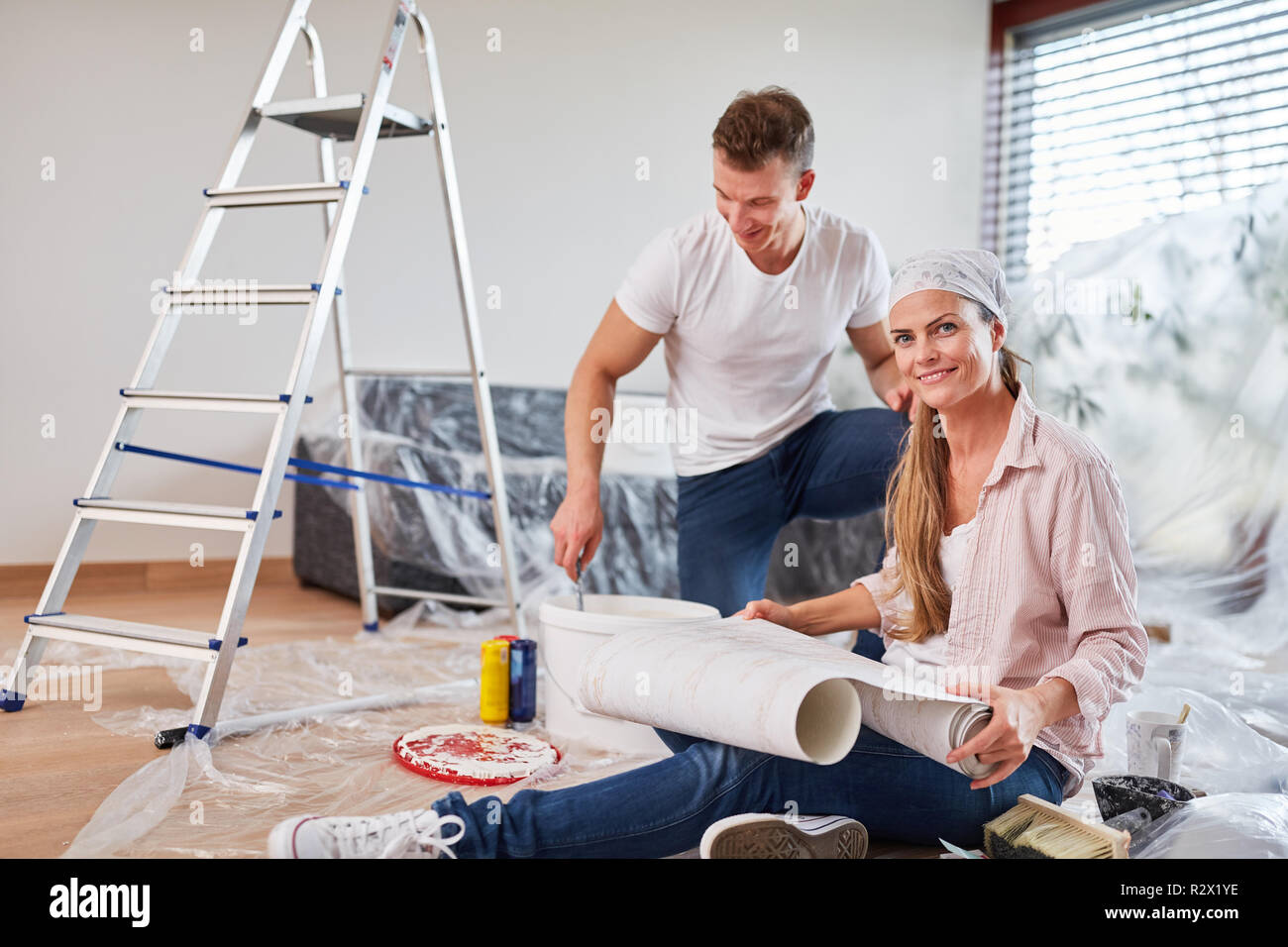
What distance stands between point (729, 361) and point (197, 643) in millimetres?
1052

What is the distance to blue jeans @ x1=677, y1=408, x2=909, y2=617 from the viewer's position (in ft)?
6.56

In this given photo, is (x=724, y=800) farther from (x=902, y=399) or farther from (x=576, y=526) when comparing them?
(x=902, y=399)

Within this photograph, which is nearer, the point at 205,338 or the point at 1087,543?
the point at 1087,543

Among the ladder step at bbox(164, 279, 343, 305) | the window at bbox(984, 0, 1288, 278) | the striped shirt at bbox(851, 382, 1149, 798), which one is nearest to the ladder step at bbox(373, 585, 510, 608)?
the ladder step at bbox(164, 279, 343, 305)

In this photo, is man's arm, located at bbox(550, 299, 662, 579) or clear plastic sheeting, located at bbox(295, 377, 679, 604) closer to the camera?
man's arm, located at bbox(550, 299, 662, 579)

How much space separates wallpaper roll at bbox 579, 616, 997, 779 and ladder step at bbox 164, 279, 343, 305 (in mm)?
965

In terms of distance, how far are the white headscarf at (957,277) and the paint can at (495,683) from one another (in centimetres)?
102

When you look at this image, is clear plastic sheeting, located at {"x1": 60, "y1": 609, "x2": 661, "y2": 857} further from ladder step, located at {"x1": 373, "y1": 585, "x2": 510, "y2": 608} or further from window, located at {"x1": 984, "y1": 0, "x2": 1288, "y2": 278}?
window, located at {"x1": 984, "y1": 0, "x2": 1288, "y2": 278}

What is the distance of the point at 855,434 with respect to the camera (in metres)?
2.01

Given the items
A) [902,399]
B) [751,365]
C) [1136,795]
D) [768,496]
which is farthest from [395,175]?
[1136,795]
